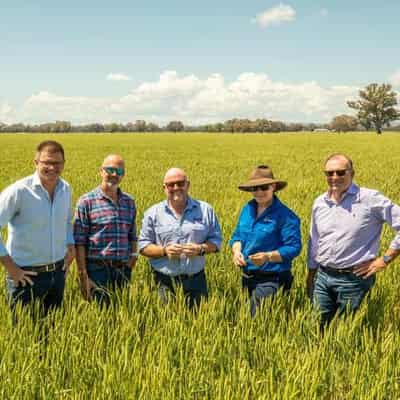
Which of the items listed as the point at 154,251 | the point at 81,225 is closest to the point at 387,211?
the point at 154,251

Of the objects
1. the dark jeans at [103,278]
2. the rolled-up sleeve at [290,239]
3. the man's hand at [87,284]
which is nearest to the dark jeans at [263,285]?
the rolled-up sleeve at [290,239]

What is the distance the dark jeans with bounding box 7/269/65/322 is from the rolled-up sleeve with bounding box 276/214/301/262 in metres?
1.89

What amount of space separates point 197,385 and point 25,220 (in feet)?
6.03

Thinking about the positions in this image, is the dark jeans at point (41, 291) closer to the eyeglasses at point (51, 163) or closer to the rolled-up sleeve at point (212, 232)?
the eyeglasses at point (51, 163)

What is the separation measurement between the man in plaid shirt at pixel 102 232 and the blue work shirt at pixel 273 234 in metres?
1.12

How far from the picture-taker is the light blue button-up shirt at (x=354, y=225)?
3.62 meters

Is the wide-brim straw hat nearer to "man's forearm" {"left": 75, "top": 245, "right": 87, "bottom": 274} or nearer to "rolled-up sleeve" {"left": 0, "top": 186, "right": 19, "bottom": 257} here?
"man's forearm" {"left": 75, "top": 245, "right": 87, "bottom": 274}

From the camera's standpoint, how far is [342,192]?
12.3 ft

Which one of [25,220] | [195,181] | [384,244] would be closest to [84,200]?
[25,220]

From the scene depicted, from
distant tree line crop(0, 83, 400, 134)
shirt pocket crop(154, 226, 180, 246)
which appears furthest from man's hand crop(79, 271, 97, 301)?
distant tree line crop(0, 83, 400, 134)

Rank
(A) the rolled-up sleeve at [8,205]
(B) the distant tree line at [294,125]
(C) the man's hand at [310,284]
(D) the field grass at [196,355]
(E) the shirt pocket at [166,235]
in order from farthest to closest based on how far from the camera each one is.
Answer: (B) the distant tree line at [294,125] → (C) the man's hand at [310,284] → (E) the shirt pocket at [166,235] → (A) the rolled-up sleeve at [8,205] → (D) the field grass at [196,355]

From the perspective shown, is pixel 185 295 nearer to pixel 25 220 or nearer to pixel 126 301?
pixel 126 301

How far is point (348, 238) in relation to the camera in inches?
145

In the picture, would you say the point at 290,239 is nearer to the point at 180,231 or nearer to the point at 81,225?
the point at 180,231
